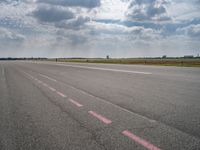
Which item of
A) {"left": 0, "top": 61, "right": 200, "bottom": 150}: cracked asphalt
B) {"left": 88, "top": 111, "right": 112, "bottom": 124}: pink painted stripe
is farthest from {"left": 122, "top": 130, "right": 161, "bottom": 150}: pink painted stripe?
{"left": 88, "top": 111, "right": 112, "bottom": 124}: pink painted stripe

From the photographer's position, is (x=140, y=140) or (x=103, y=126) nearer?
(x=140, y=140)

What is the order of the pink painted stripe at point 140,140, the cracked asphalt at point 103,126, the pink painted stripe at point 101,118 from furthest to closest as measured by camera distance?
the pink painted stripe at point 101,118
the cracked asphalt at point 103,126
the pink painted stripe at point 140,140

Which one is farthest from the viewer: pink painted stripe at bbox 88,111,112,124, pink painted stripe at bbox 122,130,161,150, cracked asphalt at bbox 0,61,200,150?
pink painted stripe at bbox 88,111,112,124

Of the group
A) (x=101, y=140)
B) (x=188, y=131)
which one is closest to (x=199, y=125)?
(x=188, y=131)

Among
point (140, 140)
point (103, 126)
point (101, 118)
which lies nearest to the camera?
point (140, 140)

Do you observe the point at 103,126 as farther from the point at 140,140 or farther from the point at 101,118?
the point at 140,140

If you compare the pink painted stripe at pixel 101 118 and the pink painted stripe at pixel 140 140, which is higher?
the pink painted stripe at pixel 140 140

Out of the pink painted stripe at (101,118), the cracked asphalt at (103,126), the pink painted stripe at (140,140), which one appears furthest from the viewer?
the pink painted stripe at (101,118)

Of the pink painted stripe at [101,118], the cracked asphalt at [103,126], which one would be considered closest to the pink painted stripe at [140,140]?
the cracked asphalt at [103,126]

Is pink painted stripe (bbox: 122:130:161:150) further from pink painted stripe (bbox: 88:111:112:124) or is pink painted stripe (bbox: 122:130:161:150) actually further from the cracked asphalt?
pink painted stripe (bbox: 88:111:112:124)

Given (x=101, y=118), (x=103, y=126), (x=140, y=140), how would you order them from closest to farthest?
(x=140, y=140) → (x=103, y=126) → (x=101, y=118)

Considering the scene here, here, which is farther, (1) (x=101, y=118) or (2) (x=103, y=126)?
(1) (x=101, y=118)

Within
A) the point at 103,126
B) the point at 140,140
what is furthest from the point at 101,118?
the point at 140,140

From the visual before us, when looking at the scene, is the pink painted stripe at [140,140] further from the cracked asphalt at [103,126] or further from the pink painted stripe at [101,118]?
the pink painted stripe at [101,118]
